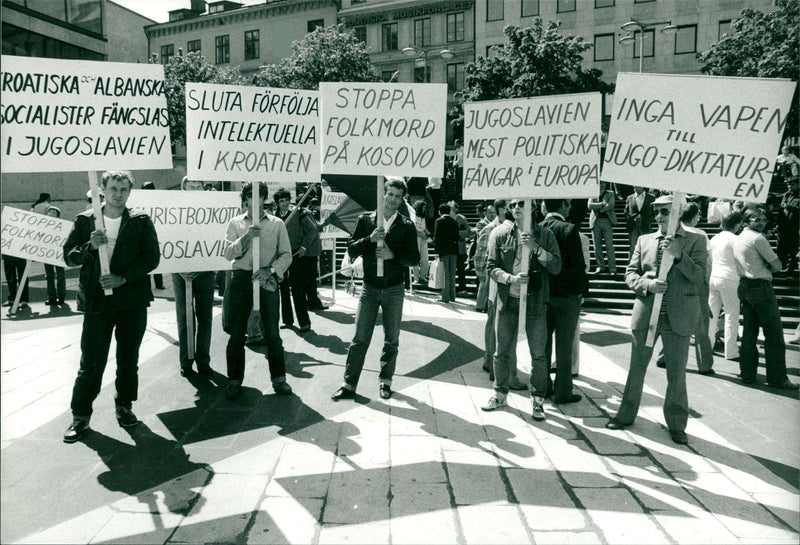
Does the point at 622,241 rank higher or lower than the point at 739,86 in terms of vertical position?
lower

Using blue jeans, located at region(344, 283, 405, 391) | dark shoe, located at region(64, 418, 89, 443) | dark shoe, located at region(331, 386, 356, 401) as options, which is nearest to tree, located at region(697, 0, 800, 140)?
blue jeans, located at region(344, 283, 405, 391)

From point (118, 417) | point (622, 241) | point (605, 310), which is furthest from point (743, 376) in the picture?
point (622, 241)

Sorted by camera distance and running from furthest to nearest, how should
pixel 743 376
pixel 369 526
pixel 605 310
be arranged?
1. pixel 605 310
2. pixel 743 376
3. pixel 369 526

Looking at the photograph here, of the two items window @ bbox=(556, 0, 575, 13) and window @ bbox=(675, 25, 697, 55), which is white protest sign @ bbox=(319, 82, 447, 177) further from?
window @ bbox=(675, 25, 697, 55)

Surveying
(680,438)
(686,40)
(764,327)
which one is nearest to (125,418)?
(680,438)

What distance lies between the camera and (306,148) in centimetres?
626

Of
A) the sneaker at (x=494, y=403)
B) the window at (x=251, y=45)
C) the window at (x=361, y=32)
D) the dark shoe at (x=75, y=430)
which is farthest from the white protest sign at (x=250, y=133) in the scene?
the window at (x=361, y=32)

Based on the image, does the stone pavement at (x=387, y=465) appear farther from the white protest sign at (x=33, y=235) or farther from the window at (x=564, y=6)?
the window at (x=564, y=6)

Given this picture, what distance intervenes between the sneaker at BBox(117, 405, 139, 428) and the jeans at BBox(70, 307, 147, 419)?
0.05m

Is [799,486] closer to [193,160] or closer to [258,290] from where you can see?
[258,290]

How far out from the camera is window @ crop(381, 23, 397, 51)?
155 ft

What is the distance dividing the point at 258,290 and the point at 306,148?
1.47 metres

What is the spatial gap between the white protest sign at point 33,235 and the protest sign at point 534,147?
6716 millimetres

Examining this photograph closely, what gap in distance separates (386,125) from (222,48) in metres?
46.7
